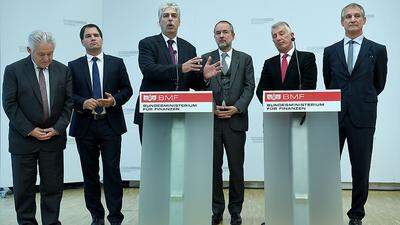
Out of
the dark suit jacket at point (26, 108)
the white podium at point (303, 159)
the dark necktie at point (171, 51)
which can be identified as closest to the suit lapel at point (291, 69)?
the dark necktie at point (171, 51)

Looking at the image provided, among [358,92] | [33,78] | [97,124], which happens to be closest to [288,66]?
[358,92]

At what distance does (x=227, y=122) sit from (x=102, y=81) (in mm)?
1084

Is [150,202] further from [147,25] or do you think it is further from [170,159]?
[147,25]

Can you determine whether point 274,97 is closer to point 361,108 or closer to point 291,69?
point 291,69

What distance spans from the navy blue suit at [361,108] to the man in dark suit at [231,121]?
79 centimetres

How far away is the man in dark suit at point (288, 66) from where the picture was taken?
11.7 ft

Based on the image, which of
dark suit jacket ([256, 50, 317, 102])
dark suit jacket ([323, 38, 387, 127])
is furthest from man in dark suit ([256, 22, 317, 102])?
dark suit jacket ([323, 38, 387, 127])

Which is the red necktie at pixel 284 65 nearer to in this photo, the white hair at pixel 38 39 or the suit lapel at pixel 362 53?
the suit lapel at pixel 362 53

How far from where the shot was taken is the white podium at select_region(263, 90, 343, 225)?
99.0 inches

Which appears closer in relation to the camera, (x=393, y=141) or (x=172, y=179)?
(x=172, y=179)

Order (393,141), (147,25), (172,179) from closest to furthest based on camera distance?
(172,179)
(393,141)
(147,25)

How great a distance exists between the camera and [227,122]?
3.80 m

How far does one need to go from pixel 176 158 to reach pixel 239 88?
146 cm

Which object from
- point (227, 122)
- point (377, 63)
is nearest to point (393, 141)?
point (377, 63)
